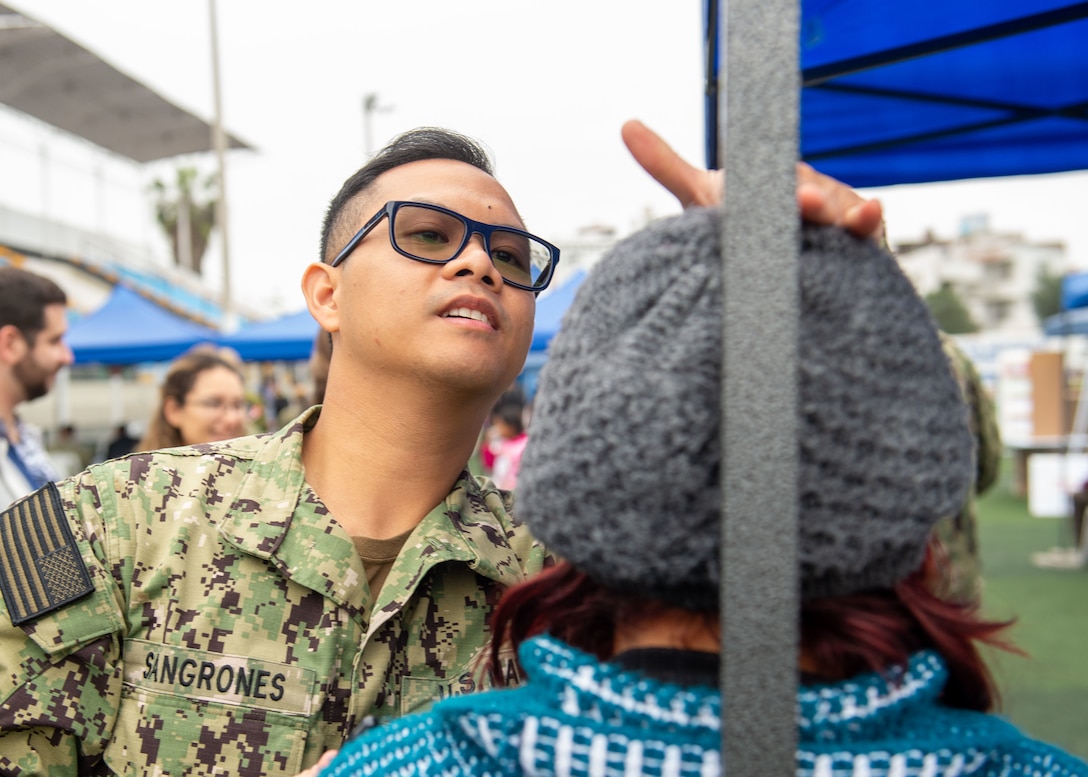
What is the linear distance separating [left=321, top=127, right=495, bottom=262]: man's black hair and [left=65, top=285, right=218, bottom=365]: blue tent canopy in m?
7.95

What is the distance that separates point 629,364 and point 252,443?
3.64 ft

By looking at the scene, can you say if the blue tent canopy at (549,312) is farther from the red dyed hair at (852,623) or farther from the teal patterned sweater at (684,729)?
the teal patterned sweater at (684,729)

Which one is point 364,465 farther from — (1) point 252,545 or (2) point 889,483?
(2) point 889,483

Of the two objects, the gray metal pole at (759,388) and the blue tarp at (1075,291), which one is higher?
the blue tarp at (1075,291)

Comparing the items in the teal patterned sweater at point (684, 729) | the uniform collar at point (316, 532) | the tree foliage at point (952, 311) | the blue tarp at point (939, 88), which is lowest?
the teal patterned sweater at point (684, 729)

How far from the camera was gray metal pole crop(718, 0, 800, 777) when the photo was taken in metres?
0.59

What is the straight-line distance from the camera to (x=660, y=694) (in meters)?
0.72

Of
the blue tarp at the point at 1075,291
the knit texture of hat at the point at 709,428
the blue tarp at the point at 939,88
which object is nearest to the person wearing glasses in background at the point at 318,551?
the knit texture of hat at the point at 709,428

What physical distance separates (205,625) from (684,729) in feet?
2.92

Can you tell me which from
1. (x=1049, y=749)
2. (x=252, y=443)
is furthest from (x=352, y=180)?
(x=1049, y=749)

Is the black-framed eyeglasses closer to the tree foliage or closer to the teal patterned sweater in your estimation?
the teal patterned sweater

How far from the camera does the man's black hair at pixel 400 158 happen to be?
5.72 feet

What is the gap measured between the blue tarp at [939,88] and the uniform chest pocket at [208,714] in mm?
1498

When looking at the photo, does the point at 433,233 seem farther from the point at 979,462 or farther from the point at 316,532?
the point at 979,462
